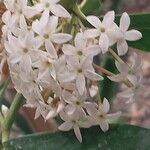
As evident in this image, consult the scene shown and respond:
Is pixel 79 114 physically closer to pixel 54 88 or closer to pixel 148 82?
pixel 54 88

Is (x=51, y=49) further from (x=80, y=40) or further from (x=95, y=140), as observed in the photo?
(x=95, y=140)

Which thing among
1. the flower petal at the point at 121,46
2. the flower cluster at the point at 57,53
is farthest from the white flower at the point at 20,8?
the flower petal at the point at 121,46

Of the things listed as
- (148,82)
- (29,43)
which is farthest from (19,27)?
(148,82)

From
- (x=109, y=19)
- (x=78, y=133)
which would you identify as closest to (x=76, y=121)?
(x=78, y=133)

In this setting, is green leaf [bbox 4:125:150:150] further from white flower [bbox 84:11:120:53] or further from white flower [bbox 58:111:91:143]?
white flower [bbox 84:11:120:53]

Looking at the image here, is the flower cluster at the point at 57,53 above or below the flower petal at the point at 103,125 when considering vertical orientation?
above

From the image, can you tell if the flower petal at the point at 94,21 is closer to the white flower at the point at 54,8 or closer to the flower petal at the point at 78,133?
the white flower at the point at 54,8

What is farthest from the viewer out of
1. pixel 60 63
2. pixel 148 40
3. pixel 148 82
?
pixel 148 82
